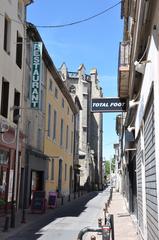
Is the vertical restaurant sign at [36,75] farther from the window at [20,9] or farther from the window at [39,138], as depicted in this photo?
the window at [39,138]

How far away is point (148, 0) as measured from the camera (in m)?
5.97

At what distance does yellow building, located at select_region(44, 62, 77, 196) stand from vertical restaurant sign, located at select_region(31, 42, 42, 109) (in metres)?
8.03

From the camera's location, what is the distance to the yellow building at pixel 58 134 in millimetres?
37000

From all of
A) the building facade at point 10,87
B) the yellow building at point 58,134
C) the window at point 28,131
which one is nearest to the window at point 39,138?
the yellow building at point 58,134

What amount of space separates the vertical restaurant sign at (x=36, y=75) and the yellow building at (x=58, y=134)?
803 centimetres

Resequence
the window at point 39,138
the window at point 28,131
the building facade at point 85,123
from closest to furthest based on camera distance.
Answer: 1. the window at point 28,131
2. the window at point 39,138
3. the building facade at point 85,123

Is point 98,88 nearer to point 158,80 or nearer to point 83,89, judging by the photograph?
point 83,89

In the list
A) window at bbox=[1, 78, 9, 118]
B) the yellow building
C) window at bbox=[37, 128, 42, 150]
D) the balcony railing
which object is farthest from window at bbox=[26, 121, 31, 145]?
the balcony railing

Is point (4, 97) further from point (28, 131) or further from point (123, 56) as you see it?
point (123, 56)

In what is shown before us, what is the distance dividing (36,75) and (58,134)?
16474mm

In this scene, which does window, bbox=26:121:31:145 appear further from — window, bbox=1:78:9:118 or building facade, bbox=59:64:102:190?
building facade, bbox=59:64:102:190

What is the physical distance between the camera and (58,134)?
43188 millimetres

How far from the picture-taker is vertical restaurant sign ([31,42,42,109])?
88.4ft

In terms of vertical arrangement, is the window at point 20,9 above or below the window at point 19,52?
above
